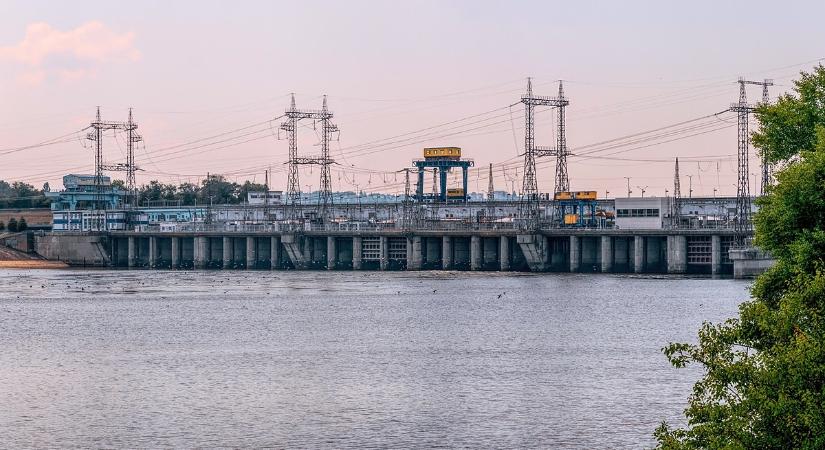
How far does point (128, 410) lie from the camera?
52875 mm

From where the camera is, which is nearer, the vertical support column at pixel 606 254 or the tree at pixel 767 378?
the tree at pixel 767 378

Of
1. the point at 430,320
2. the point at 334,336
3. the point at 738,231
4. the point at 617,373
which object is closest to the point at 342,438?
the point at 617,373

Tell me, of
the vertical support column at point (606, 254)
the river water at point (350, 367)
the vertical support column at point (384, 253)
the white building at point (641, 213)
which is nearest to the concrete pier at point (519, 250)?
the vertical support column at point (606, 254)

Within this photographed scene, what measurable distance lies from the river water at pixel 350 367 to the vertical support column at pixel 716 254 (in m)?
26.8

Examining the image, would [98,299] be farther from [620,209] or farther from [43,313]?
[620,209]

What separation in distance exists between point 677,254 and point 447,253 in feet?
124

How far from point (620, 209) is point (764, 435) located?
146530 mm

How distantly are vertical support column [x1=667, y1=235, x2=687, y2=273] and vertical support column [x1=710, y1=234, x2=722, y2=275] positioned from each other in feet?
13.4

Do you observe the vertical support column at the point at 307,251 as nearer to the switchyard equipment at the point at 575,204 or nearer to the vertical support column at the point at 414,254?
the vertical support column at the point at 414,254

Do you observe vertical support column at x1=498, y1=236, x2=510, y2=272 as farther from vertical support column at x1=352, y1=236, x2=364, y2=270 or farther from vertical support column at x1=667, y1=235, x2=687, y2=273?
vertical support column at x1=667, y1=235, x2=687, y2=273

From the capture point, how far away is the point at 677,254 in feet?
514

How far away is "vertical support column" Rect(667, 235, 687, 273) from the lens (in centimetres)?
15575

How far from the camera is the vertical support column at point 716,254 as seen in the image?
152 m

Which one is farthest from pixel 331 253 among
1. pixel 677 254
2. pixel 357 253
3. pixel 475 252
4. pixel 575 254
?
pixel 677 254
